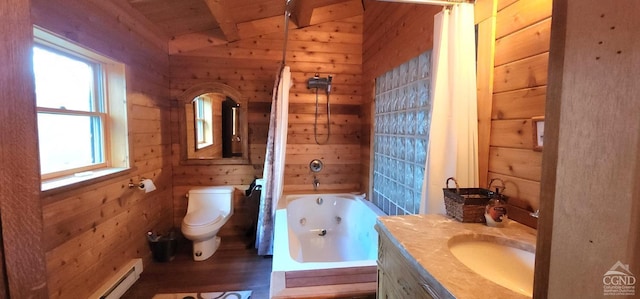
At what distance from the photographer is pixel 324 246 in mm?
2908

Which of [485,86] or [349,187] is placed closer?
[485,86]

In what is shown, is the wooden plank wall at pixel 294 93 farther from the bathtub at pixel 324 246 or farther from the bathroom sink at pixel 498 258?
the bathroom sink at pixel 498 258

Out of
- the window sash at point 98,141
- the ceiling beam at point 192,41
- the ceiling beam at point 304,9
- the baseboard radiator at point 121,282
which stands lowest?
the baseboard radiator at point 121,282

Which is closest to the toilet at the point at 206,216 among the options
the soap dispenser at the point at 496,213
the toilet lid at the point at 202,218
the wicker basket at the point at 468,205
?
the toilet lid at the point at 202,218

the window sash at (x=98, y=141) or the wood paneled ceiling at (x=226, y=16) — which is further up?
the wood paneled ceiling at (x=226, y=16)

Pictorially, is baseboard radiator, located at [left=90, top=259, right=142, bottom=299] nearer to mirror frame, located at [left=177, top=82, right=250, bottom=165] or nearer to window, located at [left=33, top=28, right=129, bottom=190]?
window, located at [left=33, top=28, right=129, bottom=190]

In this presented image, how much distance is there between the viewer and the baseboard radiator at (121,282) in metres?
1.98

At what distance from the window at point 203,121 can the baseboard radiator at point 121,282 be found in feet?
4.62

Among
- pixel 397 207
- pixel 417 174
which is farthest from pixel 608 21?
pixel 397 207

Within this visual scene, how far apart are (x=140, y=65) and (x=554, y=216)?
3.05m

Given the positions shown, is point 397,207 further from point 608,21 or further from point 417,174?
point 608,21

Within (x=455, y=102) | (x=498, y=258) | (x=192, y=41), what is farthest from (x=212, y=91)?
(x=498, y=258)

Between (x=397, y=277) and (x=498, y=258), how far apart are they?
15.8 inches

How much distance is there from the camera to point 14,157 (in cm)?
38
